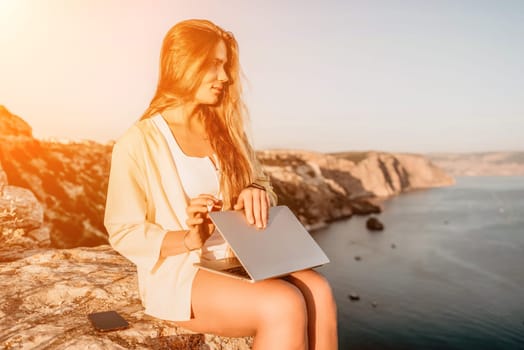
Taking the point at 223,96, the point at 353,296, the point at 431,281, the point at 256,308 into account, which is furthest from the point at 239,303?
the point at 431,281

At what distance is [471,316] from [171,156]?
40177mm

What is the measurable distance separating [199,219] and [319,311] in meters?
0.70

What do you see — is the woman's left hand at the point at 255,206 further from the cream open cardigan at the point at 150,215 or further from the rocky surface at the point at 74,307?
the rocky surface at the point at 74,307

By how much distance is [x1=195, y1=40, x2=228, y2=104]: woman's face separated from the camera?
90.7 inches

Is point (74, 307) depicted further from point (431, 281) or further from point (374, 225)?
point (374, 225)

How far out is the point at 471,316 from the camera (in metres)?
36.1

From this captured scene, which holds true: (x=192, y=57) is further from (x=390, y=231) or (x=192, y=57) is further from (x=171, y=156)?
(x=390, y=231)

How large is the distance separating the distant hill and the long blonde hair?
185468mm

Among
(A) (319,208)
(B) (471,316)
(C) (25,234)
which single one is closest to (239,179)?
(C) (25,234)

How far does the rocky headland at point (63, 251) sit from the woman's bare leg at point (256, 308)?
532 millimetres

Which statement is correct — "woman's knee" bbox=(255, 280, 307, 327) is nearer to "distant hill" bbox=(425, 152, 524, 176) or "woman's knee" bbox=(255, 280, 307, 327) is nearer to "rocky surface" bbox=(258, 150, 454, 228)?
"rocky surface" bbox=(258, 150, 454, 228)

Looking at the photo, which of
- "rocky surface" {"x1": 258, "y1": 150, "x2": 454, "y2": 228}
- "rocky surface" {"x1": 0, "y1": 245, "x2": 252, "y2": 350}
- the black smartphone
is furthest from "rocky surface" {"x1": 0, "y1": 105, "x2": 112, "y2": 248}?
"rocky surface" {"x1": 258, "y1": 150, "x2": 454, "y2": 228}

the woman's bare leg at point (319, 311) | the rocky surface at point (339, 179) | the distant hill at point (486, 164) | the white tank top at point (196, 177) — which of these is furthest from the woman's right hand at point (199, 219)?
the distant hill at point (486, 164)

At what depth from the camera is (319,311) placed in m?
1.96
